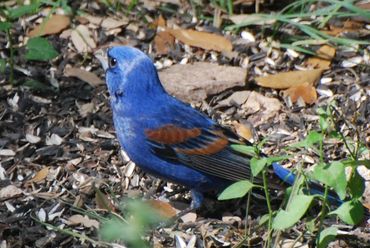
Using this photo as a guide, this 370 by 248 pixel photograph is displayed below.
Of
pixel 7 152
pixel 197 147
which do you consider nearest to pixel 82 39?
pixel 7 152

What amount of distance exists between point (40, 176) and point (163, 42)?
60.8 inches

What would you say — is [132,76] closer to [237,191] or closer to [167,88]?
[167,88]

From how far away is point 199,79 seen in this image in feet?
19.0

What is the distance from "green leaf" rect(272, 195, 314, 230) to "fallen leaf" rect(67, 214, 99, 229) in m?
1.22

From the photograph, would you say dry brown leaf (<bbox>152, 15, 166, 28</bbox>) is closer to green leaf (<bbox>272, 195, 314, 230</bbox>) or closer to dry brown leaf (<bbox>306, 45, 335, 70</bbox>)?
dry brown leaf (<bbox>306, 45, 335, 70</bbox>)

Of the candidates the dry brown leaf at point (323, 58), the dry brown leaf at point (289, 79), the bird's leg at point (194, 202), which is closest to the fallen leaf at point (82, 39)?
the dry brown leaf at point (289, 79)

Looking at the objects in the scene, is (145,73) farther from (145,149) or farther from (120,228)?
(120,228)

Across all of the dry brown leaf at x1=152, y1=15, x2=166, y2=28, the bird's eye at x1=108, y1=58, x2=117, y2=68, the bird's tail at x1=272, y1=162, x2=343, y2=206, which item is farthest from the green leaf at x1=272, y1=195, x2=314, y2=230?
the dry brown leaf at x1=152, y1=15, x2=166, y2=28

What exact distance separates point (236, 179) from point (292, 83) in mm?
1312

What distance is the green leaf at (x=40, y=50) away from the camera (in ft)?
18.5

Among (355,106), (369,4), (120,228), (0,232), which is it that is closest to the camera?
(120,228)

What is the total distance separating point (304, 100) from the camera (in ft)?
18.7

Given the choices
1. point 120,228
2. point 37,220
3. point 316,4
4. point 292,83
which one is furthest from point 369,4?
point 120,228

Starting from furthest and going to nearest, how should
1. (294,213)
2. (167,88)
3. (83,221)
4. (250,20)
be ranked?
1. (250,20)
2. (167,88)
3. (83,221)
4. (294,213)
